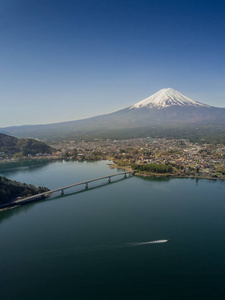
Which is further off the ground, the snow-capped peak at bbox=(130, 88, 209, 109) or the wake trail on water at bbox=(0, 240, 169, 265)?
the snow-capped peak at bbox=(130, 88, 209, 109)

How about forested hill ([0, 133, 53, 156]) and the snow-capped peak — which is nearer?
forested hill ([0, 133, 53, 156])

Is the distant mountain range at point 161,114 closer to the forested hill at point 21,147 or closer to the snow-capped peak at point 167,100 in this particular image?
the snow-capped peak at point 167,100

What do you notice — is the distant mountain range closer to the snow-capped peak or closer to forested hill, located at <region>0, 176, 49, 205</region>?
the snow-capped peak

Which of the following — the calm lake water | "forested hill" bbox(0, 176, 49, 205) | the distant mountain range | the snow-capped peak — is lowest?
the calm lake water

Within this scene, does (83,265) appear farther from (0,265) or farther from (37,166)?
(37,166)

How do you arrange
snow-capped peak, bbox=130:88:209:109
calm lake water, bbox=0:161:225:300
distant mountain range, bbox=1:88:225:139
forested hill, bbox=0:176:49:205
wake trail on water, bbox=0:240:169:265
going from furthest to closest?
snow-capped peak, bbox=130:88:209:109 < distant mountain range, bbox=1:88:225:139 < forested hill, bbox=0:176:49:205 < wake trail on water, bbox=0:240:169:265 < calm lake water, bbox=0:161:225:300

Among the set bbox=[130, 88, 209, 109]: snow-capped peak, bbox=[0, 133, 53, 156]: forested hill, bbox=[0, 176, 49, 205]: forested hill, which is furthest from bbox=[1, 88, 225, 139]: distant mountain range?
bbox=[0, 176, 49, 205]: forested hill
